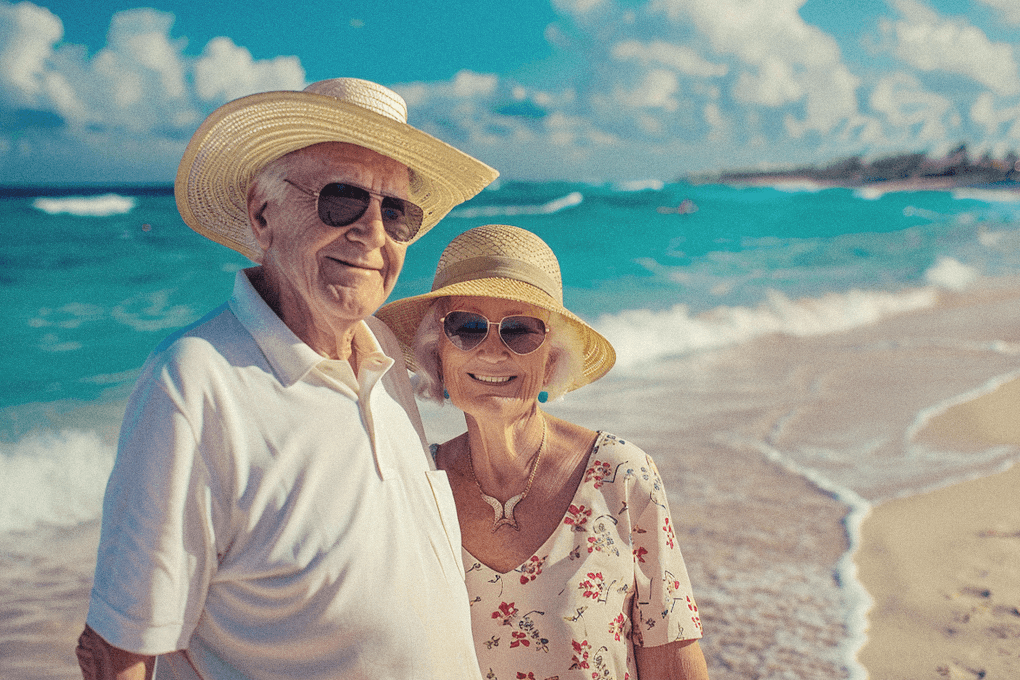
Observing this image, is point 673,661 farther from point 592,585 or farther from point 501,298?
point 501,298

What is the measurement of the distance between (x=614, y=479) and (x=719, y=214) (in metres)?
37.9

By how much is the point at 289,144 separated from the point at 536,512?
43.3 inches

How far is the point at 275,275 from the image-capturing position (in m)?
1.66

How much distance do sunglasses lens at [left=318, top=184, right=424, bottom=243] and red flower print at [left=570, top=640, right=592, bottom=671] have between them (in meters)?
1.07

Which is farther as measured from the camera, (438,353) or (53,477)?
(53,477)

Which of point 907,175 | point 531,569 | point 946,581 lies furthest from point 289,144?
point 907,175

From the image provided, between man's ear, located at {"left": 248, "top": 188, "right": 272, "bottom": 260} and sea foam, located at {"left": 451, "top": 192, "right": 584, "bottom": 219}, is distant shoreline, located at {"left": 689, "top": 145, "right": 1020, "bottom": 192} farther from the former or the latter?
man's ear, located at {"left": 248, "top": 188, "right": 272, "bottom": 260}

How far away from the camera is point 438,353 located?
7.06 feet

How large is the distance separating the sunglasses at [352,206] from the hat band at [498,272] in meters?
0.31

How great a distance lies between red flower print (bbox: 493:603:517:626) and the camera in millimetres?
1961

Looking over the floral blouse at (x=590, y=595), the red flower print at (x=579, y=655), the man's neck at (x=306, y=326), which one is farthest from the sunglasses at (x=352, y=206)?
the red flower print at (x=579, y=655)

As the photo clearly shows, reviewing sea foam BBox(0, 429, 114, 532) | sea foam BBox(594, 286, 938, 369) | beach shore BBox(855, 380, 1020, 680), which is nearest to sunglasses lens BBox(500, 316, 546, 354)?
beach shore BBox(855, 380, 1020, 680)

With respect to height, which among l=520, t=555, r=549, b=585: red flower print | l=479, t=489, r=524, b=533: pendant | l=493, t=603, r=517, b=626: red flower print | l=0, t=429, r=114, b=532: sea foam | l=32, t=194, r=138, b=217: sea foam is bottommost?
l=493, t=603, r=517, b=626: red flower print

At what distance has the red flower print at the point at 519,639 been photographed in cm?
195
